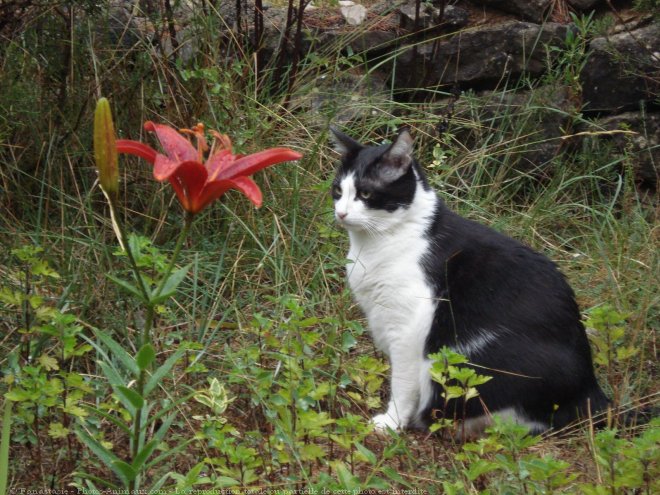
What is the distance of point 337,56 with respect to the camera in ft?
15.1

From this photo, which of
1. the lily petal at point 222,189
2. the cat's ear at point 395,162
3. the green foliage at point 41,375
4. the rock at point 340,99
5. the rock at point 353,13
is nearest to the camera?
the lily petal at point 222,189

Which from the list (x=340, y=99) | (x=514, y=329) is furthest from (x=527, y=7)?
(x=514, y=329)

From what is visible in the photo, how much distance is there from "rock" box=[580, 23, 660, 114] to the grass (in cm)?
23

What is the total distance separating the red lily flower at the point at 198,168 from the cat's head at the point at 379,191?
1558 mm

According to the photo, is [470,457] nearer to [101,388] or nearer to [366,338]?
[101,388]

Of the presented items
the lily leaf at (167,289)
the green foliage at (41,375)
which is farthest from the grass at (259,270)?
the lily leaf at (167,289)

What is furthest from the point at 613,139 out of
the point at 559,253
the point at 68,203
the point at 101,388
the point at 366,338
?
the point at 101,388

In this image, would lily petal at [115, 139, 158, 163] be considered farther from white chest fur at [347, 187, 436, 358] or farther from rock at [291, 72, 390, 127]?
rock at [291, 72, 390, 127]

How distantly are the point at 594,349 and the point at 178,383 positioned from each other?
1.55 m

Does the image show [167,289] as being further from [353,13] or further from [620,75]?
[353,13]

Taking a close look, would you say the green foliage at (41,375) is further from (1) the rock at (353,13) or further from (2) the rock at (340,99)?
(1) the rock at (353,13)

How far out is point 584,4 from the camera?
5.09 metres

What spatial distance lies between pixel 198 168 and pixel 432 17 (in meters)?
3.80

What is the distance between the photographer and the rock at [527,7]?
512 cm
